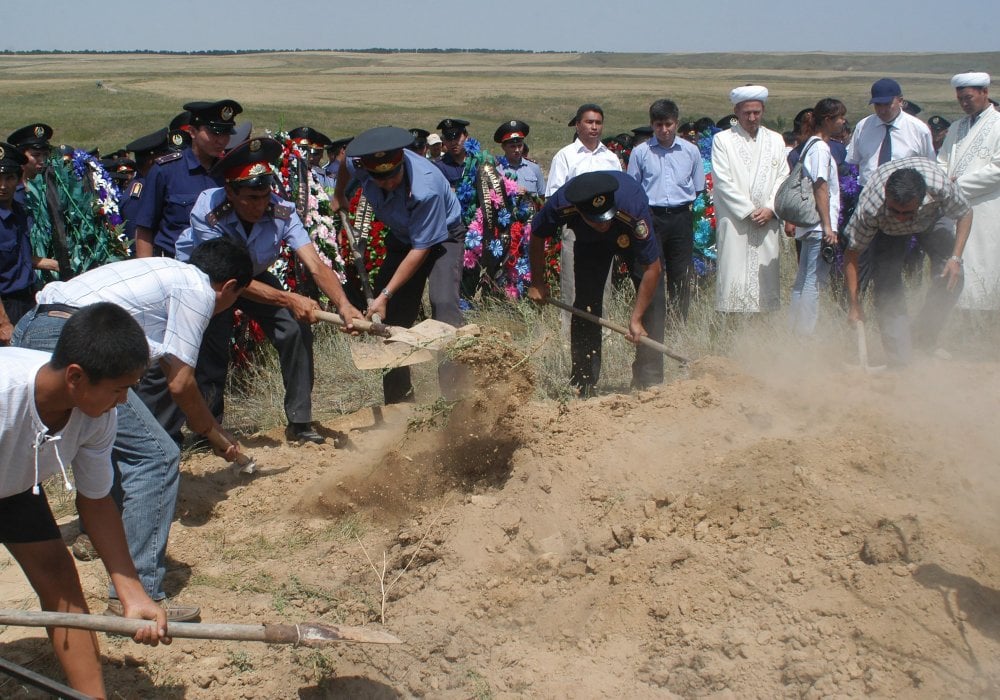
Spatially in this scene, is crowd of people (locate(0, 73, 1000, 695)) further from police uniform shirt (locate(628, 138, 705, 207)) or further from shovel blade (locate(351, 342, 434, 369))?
shovel blade (locate(351, 342, 434, 369))

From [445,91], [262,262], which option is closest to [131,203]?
[262,262]

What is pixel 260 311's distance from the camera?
526cm

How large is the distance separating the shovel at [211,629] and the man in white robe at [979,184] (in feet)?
17.1

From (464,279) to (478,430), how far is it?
3237 millimetres

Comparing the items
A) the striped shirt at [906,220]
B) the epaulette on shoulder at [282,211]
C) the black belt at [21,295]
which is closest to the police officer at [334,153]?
the black belt at [21,295]

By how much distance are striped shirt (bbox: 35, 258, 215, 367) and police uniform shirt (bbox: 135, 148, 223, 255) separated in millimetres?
1377

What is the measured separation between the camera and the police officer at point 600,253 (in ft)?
17.3

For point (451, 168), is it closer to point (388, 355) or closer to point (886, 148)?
point (388, 355)

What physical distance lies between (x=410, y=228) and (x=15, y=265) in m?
2.40

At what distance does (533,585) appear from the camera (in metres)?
4.00

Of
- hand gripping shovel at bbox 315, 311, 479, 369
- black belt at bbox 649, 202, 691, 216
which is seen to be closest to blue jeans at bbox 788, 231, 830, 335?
black belt at bbox 649, 202, 691, 216

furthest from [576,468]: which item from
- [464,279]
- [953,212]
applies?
[464,279]

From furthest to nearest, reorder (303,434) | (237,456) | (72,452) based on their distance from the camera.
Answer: (303,434), (237,456), (72,452)

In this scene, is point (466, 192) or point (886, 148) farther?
point (466, 192)
